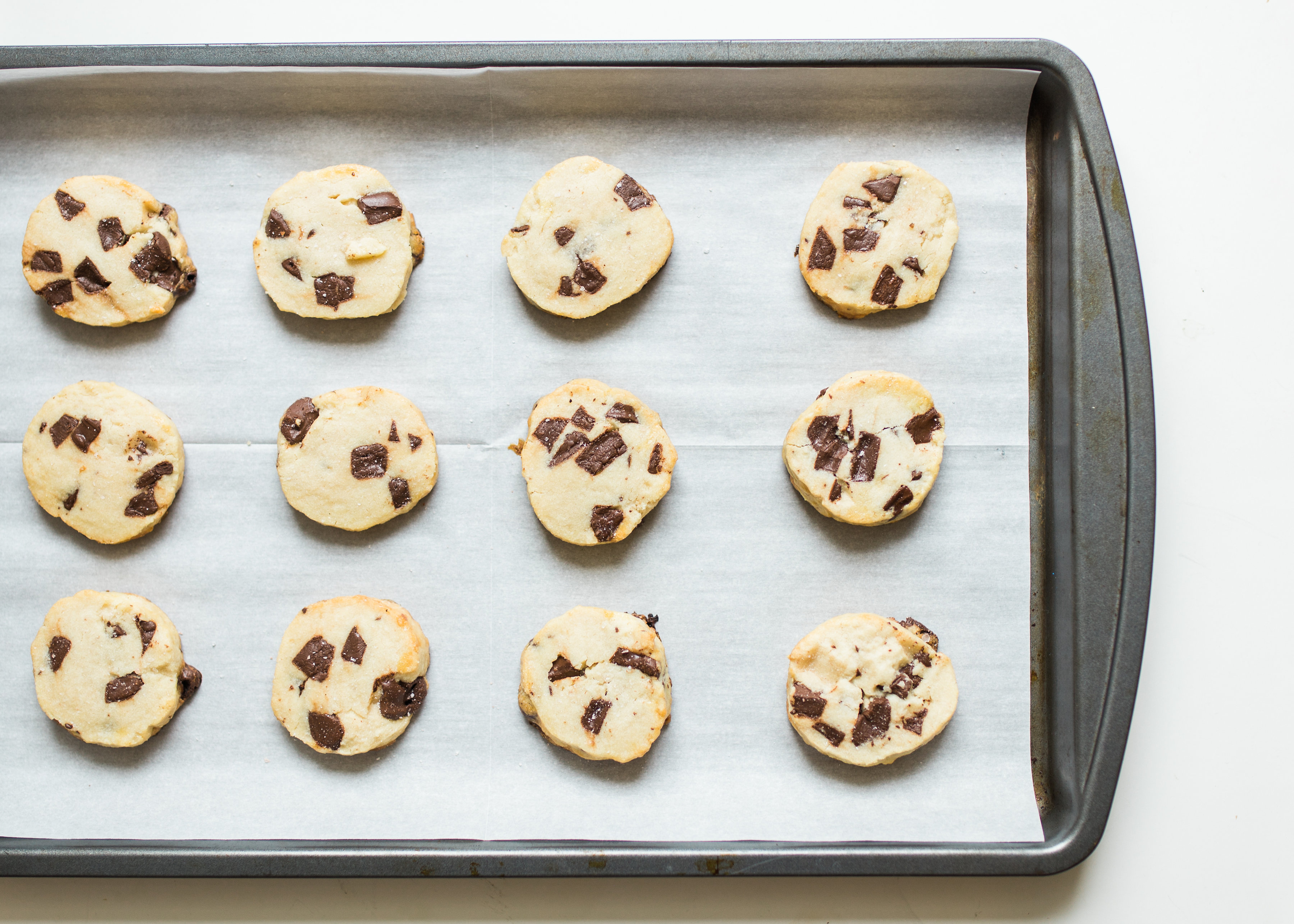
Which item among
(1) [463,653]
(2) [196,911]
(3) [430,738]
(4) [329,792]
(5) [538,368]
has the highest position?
(5) [538,368]

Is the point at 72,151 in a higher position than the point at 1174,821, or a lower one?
higher

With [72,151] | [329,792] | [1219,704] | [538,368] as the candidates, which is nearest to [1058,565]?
[1219,704]

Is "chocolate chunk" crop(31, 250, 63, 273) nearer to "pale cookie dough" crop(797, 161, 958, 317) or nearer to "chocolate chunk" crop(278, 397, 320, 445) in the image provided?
"chocolate chunk" crop(278, 397, 320, 445)

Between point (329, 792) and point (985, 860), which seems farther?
point (329, 792)

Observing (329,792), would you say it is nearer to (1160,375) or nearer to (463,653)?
(463,653)

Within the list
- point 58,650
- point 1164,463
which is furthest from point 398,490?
point 1164,463

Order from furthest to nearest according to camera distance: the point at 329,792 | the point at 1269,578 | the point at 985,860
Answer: the point at 1269,578 < the point at 329,792 < the point at 985,860

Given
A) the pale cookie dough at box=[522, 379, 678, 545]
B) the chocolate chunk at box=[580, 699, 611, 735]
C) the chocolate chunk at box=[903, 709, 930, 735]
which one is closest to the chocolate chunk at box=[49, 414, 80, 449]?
the pale cookie dough at box=[522, 379, 678, 545]

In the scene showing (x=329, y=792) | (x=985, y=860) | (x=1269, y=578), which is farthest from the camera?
(x=1269, y=578)
